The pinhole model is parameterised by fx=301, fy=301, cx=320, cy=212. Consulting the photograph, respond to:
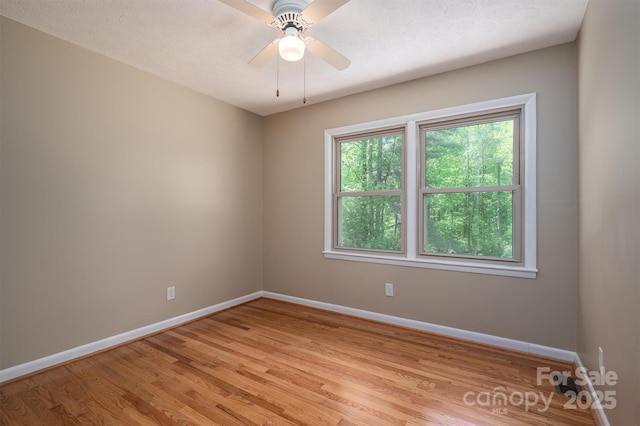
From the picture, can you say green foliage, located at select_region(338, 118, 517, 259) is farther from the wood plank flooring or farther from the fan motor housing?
the fan motor housing

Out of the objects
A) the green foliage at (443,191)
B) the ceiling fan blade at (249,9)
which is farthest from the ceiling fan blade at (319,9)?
the green foliage at (443,191)

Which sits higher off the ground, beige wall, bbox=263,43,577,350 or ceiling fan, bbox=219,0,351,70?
ceiling fan, bbox=219,0,351,70

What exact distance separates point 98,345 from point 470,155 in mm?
3709

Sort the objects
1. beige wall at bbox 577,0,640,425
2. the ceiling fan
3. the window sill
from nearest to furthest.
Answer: beige wall at bbox 577,0,640,425 < the ceiling fan < the window sill

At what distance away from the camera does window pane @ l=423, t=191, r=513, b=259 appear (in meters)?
2.70

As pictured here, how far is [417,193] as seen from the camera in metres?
3.06

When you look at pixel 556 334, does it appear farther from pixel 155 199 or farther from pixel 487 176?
pixel 155 199

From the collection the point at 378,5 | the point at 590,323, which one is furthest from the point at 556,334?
the point at 378,5

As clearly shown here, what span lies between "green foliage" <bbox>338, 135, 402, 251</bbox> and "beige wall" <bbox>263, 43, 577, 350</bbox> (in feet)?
0.85

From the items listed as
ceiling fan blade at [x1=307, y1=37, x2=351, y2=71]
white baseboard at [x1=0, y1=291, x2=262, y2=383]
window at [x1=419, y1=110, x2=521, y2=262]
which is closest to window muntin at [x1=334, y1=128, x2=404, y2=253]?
window at [x1=419, y1=110, x2=521, y2=262]

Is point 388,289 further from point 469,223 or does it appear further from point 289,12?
point 289,12

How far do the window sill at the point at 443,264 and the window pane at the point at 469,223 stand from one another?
0.13 meters

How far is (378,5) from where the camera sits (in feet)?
6.43

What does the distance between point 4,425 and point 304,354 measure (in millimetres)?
1843
